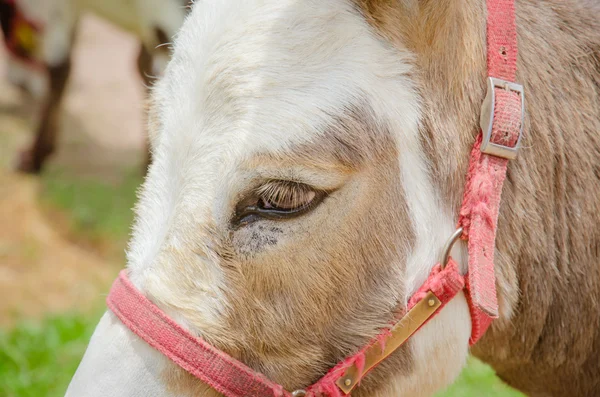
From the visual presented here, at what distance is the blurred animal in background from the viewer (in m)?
4.71

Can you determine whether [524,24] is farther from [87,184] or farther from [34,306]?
[87,184]

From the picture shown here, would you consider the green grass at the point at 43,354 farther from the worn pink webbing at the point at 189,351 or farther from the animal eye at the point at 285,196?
the animal eye at the point at 285,196

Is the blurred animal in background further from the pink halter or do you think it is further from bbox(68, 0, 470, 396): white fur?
the pink halter

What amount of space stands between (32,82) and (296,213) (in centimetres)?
657

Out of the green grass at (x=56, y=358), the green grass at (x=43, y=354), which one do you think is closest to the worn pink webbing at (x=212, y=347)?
the green grass at (x=56, y=358)

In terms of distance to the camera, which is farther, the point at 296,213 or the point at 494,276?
the point at 494,276

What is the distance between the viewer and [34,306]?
433 cm

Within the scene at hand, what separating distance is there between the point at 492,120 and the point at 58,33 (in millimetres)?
5009

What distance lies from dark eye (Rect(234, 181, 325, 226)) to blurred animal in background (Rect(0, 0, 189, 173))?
10.5ft

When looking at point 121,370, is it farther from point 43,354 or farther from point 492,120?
point 43,354

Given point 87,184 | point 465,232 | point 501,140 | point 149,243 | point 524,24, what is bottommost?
point 87,184

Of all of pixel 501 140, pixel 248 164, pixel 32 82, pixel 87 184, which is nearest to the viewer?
pixel 248 164

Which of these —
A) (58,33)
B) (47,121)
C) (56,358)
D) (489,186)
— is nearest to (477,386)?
(489,186)

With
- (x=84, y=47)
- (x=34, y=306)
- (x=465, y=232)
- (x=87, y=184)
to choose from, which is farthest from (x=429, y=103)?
(x=84, y=47)
